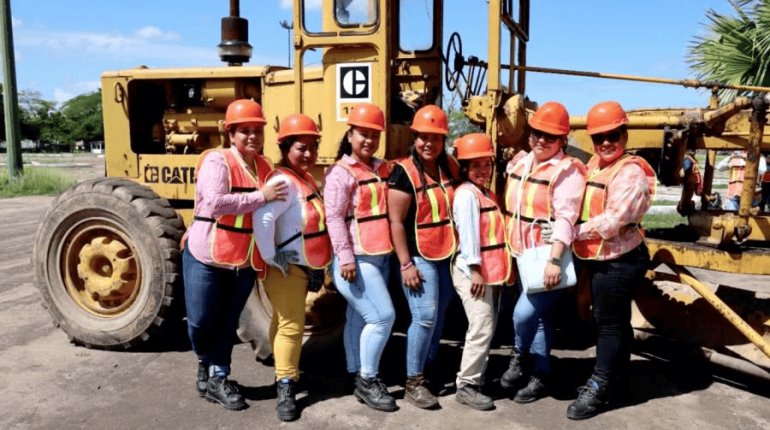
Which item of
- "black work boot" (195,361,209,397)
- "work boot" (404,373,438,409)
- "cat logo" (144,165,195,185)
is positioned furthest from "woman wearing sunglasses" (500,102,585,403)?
"cat logo" (144,165,195,185)

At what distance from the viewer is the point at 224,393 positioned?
12.9ft

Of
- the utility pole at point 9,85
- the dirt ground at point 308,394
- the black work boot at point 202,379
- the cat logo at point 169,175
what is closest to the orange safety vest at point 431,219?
the dirt ground at point 308,394

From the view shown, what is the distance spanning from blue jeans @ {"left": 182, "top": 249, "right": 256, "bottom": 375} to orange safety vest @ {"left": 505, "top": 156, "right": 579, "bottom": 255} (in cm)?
159

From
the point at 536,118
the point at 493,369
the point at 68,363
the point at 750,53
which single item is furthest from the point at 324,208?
the point at 750,53

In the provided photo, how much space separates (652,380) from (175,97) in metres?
4.47

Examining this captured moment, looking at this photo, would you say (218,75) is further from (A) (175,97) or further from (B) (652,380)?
(B) (652,380)

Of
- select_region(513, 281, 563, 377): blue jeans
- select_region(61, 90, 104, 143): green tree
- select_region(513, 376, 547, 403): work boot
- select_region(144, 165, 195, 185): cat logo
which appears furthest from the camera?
select_region(61, 90, 104, 143): green tree

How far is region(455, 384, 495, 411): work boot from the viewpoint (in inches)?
154

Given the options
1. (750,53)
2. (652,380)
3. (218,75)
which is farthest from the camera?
(750,53)

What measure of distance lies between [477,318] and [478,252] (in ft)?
1.31

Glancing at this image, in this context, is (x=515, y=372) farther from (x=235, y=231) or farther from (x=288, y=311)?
(x=235, y=231)

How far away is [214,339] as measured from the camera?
3979mm

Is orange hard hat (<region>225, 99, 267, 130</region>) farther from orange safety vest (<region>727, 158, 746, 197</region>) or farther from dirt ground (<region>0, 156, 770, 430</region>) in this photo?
orange safety vest (<region>727, 158, 746, 197</region>)

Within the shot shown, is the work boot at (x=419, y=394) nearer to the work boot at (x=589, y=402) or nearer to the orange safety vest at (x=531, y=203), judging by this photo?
the work boot at (x=589, y=402)
